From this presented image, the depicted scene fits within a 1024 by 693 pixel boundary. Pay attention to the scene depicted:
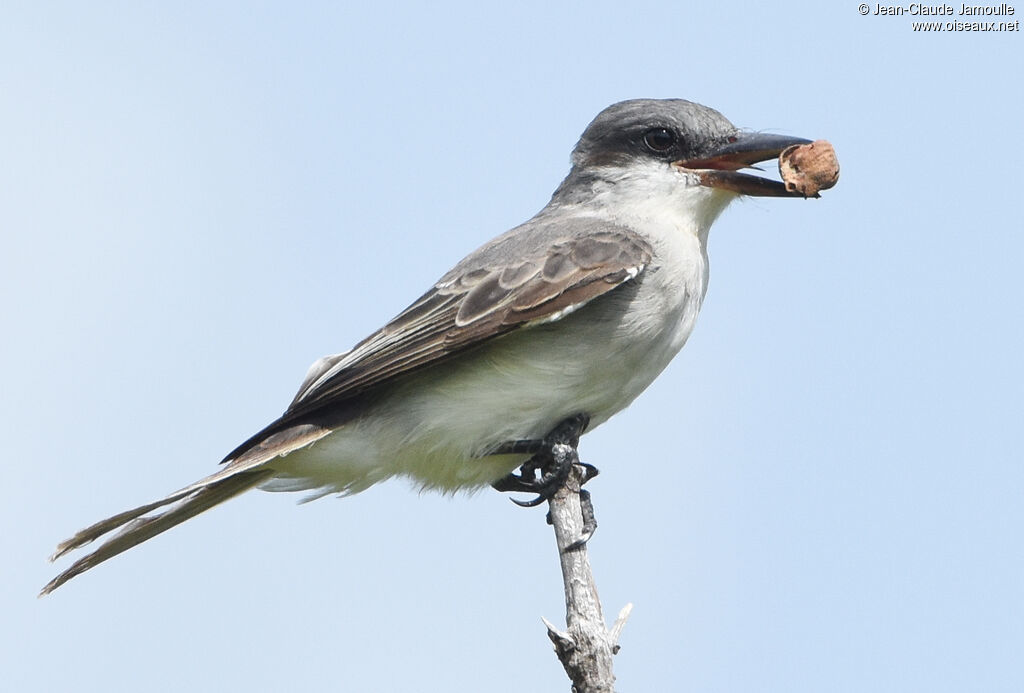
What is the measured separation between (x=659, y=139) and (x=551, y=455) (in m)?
2.01

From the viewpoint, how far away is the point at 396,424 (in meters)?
6.81

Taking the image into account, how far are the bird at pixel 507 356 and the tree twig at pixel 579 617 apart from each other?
0.49 meters

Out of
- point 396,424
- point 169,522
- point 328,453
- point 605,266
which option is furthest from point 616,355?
point 169,522

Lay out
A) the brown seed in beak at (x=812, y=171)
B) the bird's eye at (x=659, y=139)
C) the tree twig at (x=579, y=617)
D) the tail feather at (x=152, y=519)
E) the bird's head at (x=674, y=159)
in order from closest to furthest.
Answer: the tree twig at (x=579, y=617)
the tail feather at (x=152, y=519)
the brown seed in beak at (x=812, y=171)
the bird's head at (x=674, y=159)
the bird's eye at (x=659, y=139)

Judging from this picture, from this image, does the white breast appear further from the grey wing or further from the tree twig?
the tree twig

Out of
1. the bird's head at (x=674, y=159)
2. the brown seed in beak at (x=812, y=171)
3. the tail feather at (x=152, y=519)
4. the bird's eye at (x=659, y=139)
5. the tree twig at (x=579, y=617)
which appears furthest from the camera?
the bird's eye at (x=659, y=139)

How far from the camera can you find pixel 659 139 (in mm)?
7438

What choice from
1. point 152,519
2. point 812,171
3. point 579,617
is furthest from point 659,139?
point 152,519

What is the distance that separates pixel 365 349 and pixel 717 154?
2224mm

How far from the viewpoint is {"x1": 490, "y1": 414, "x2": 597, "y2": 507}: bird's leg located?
6.52 metres

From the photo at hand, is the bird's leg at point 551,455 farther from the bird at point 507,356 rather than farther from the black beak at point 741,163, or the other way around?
the black beak at point 741,163

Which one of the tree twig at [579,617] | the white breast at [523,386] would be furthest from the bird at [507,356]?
the tree twig at [579,617]

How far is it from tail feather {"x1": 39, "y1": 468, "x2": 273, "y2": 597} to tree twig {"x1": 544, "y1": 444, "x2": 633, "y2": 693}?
1683mm

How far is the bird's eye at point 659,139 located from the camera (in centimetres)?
739
